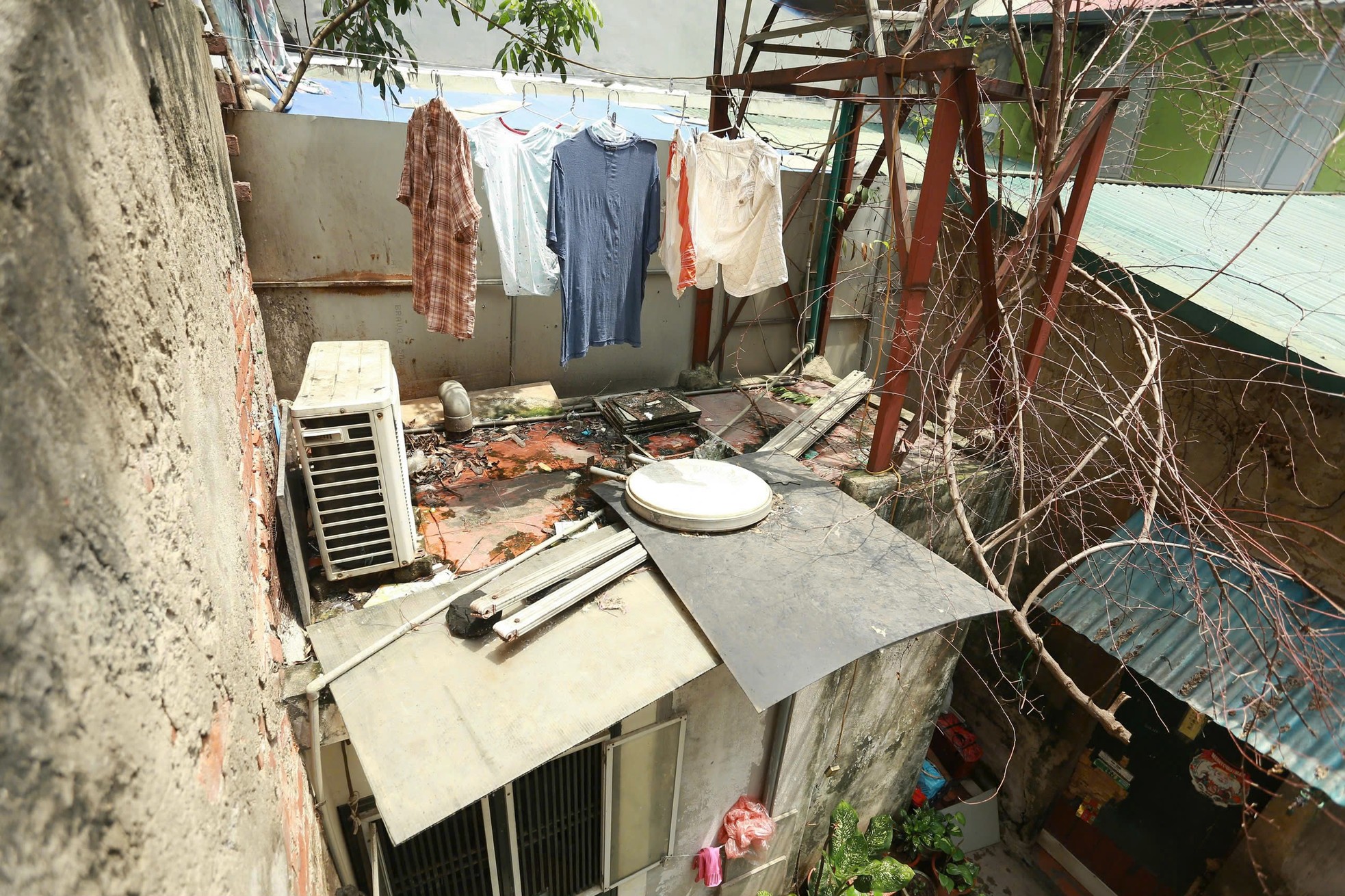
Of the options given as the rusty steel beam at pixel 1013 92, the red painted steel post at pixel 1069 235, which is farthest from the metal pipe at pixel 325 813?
the rusty steel beam at pixel 1013 92

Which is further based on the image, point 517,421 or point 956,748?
point 956,748

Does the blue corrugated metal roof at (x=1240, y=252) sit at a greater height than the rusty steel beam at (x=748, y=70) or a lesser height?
lesser

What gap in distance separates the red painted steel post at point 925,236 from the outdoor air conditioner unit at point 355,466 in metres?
3.14

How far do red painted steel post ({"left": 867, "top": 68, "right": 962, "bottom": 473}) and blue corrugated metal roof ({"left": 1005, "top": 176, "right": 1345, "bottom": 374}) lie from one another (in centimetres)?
128

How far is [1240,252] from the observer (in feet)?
12.6

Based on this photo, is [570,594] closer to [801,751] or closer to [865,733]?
[801,751]

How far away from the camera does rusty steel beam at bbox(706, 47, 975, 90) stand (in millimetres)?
3721

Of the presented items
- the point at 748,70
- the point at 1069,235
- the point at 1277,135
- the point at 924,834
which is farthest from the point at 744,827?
the point at 1277,135

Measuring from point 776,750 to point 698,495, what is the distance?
A: 2328 millimetres

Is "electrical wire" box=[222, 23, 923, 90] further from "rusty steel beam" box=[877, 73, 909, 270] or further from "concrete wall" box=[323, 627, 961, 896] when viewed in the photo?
"concrete wall" box=[323, 627, 961, 896]

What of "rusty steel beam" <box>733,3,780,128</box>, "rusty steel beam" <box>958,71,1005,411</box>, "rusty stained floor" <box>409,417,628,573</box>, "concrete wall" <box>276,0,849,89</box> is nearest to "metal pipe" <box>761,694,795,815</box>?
"rusty stained floor" <box>409,417,628,573</box>

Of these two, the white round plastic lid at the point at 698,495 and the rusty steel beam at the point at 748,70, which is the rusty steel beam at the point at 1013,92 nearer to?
the rusty steel beam at the point at 748,70

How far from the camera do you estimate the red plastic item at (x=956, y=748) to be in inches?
299

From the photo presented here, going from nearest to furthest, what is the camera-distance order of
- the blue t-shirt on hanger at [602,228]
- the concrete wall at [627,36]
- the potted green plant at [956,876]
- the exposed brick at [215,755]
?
the exposed brick at [215,755]
the blue t-shirt on hanger at [602,228]
the potted green plant at [956,876]
the concrete wall at [627,36]
